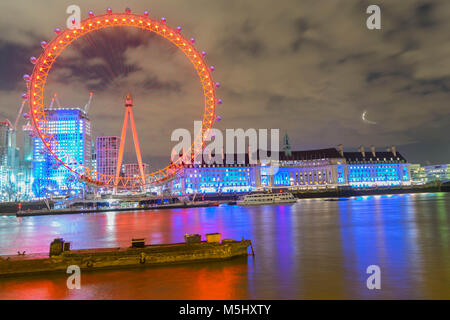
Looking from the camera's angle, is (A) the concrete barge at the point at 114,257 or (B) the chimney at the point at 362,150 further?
(B) the chimney at the point at 362,150

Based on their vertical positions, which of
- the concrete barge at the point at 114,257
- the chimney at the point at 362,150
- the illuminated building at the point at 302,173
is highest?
the chimney at the point at 362,150

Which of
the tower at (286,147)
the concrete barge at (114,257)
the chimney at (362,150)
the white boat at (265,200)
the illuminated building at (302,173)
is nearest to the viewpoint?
the concrete barge at (114,257)

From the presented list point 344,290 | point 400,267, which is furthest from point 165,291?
point 400,267

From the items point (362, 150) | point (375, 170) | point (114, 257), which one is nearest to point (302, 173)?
point (362, 150)

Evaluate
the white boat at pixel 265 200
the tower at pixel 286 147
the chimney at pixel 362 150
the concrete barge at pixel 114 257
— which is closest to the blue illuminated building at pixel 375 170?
the chimney at pixel 362 150

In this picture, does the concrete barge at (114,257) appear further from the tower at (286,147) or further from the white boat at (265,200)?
the tower at (286,147)

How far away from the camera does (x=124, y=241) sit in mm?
35406

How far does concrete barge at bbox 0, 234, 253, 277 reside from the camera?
20797mm

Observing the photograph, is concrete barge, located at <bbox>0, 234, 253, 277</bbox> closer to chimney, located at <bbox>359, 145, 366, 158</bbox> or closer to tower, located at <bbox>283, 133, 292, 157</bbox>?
tower, located at <bbox>283, 133, 292, 157</bbox>

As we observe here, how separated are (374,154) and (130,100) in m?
155

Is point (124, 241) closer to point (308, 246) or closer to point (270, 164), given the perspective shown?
point (308, 246)

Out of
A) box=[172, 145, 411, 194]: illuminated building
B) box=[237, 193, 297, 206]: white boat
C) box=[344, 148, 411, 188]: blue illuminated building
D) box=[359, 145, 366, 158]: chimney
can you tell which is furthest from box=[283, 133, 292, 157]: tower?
box=[237, 193, 297, 206]: white boat

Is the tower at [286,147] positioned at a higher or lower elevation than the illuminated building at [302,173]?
higher

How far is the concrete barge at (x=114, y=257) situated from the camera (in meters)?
20.8
